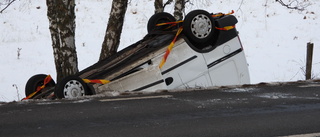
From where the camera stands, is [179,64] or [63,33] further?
[63,33]

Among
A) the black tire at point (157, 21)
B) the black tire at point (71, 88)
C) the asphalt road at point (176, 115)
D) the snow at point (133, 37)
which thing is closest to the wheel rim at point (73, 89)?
the black tire at point (71, 88)

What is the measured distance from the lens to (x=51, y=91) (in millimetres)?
7297

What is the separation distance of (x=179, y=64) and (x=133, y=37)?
1585 centimetres

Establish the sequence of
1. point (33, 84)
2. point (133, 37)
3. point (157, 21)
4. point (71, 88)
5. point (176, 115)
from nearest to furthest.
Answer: point (176, 115)
point (71, 88)
point (33, 84)
point (157, 21)
point (133, 37)

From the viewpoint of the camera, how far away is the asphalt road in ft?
15.6

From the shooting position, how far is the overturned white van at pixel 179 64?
6.96 metres

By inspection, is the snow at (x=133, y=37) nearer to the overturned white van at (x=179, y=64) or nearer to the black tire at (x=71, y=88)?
the overturned white van at (x=179, y=64)

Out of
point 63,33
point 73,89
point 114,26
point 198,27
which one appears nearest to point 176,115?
point 73,89

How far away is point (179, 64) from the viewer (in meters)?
7.09

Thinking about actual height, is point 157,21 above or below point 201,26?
above

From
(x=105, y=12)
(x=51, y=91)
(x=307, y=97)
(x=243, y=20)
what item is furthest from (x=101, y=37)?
(x=307, y=97)

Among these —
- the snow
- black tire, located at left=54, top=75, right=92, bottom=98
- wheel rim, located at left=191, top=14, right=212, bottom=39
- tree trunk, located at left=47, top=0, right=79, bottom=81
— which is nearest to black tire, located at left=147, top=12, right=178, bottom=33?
wheel rim, located at left=191, top=14, right=212, bottom=39

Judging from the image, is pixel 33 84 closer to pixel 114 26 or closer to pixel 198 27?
pixel 114 26

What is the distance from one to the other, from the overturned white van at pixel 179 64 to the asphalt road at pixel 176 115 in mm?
304
